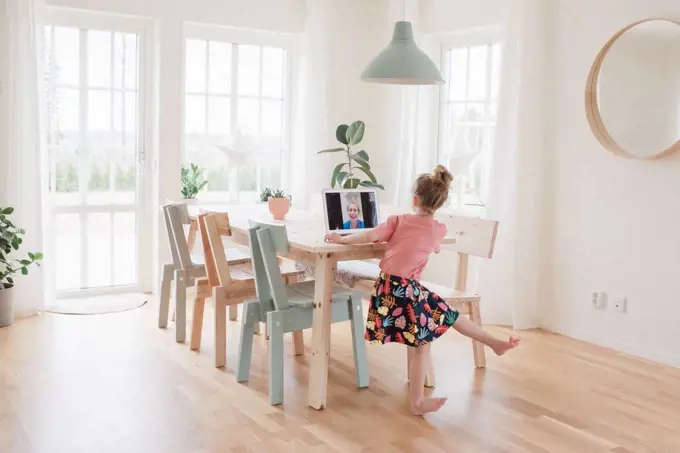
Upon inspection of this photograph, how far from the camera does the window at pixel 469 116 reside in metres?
5.14

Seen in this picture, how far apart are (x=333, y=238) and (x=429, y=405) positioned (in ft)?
2.57

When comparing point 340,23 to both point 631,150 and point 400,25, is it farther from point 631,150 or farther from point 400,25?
point 631,150

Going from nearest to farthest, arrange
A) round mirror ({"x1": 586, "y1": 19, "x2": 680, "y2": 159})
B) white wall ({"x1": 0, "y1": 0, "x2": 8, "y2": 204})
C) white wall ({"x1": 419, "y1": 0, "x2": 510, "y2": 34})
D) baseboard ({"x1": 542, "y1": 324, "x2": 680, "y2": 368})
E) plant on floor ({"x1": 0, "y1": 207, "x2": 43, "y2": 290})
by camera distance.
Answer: round mirror ({"x1": 586, "y1": 19, "x2": 680, "y2": 159})
baseboard ({"x1": 542, "y1": 324, "x2": 680, "y2": 368})
plant on floor ({"x1": 0, "y1": 207, "x2": 43, "y2": 290})
white wall ({"x1": 0, "y1": 0, "x2": 8, "y2": 204})
white wall ({"x1": 419, "y1": 0, "x2": 510, "y2": 34})

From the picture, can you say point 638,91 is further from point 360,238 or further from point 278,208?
point 278,208

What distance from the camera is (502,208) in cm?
472

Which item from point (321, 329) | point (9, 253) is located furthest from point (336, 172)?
point (321, 329)

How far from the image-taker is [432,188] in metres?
3.13

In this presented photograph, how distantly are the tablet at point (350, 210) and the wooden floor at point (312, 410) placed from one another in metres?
0.74

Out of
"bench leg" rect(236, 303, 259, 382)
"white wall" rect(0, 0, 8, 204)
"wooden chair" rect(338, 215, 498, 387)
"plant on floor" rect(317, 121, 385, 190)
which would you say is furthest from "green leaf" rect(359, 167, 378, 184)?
"white wall" rect(0, 0, 8, 204)

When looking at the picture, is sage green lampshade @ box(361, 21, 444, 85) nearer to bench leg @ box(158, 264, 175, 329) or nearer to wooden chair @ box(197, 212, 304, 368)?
wooden chair @ box(197, 212, 304, 368)

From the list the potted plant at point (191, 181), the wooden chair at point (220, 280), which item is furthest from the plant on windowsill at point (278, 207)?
the potted plant at point (191, 181)

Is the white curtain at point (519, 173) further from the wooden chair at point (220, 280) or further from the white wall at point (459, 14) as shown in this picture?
the wooden chair at point (220, 280)

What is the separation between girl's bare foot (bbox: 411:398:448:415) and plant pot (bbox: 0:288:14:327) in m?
2.62

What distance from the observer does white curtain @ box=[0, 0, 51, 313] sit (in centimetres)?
451
